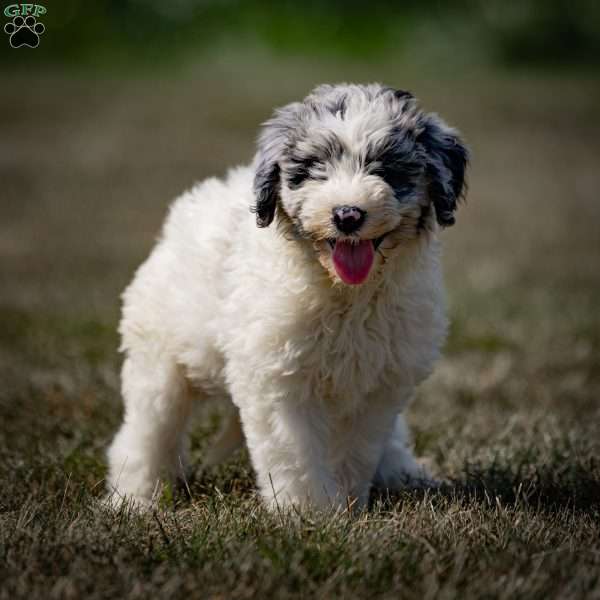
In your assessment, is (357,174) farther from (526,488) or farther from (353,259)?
(526,488)

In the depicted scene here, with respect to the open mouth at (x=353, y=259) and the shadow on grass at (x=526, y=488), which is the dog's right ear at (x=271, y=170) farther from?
the shadow on grass at (x=526, y=488)

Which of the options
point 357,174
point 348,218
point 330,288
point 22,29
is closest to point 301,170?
point 357,174

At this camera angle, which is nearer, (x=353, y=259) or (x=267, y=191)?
(x=353, y=259)

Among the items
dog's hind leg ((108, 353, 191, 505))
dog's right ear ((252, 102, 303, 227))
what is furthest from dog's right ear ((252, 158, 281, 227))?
dog's hind leg ((108, 353, 191, 505))

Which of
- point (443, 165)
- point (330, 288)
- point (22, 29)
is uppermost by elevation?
point (22, 29)

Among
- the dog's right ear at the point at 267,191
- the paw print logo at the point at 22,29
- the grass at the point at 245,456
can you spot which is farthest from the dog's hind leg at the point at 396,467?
the paw print logo at the point at 22,29

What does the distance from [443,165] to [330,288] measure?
0.71 metres

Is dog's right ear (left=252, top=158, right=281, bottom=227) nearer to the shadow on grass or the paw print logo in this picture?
the shadow on grass

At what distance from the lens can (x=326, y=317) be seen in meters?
4.26

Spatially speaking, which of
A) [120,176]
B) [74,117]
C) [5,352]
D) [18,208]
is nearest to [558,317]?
[5,352]

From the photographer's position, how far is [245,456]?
209 inches

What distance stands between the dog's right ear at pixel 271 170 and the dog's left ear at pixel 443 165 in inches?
21.9

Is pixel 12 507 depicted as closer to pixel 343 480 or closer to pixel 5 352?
pixel 343 480

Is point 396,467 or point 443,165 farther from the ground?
point 443,165
